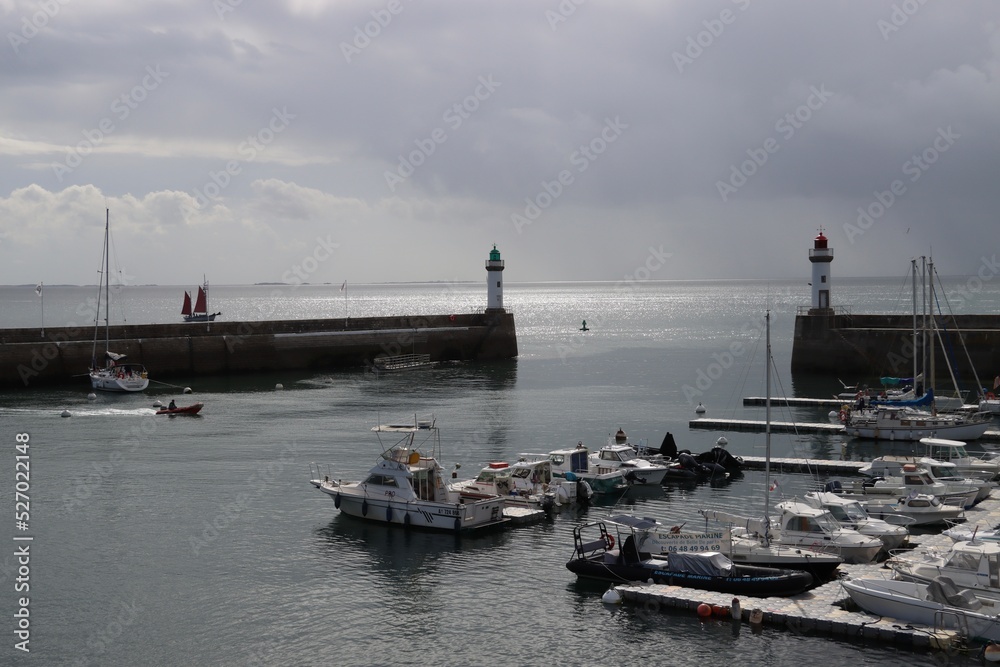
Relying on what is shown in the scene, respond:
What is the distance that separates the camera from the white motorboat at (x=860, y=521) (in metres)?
27.6

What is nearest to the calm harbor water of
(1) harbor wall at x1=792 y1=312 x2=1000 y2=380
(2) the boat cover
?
(2) the boat cover

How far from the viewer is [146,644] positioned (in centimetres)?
2259

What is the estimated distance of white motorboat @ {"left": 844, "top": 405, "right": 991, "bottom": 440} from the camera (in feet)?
153

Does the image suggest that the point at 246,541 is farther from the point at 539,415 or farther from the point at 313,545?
the point at 539,415

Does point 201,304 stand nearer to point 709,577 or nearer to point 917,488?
point 917,488

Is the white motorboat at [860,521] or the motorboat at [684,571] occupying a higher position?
the white motorboat at [860,521]

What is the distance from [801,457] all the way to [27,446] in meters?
35.6

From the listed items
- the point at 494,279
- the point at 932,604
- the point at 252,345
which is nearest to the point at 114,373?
the point at 252,345

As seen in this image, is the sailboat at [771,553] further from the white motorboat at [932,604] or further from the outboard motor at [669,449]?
the outboard motor at [669,449]

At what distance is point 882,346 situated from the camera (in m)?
70.5

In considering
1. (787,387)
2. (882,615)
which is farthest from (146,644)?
(787,387)

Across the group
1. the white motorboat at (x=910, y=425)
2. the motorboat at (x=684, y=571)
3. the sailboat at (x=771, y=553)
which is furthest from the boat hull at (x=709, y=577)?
the white motorboat at (x=910, y=425)

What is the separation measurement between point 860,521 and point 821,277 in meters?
50.6

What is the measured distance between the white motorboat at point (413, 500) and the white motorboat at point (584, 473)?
5667mm
